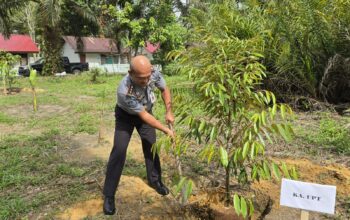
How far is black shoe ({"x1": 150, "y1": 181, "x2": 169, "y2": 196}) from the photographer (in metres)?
3.35

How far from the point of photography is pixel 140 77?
9.20 feet

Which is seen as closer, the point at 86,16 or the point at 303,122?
the point at 303,122

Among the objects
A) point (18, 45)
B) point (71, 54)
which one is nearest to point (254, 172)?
point (71, 54)

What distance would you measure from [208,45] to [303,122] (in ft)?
12.0

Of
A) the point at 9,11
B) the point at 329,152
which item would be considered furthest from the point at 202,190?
the point at 9,11

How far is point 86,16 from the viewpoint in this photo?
17.7m

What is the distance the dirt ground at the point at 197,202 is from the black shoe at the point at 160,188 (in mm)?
43

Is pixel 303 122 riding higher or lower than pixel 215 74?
lower

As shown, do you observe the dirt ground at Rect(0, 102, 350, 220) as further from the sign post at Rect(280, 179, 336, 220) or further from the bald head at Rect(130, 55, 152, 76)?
the bald head at Rect(130, 55, 152, 76)

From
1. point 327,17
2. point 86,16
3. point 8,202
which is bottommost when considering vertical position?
point 8,202

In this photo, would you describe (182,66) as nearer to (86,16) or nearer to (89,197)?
(89,197)

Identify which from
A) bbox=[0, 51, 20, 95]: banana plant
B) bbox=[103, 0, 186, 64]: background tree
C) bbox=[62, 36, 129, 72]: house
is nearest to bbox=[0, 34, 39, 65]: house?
bbox=[62, 36, 129, 72]: house

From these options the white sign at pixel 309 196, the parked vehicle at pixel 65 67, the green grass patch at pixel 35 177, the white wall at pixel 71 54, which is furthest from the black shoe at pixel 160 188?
the white wall at pixel 71 54

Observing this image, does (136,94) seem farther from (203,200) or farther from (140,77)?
(203,200)
